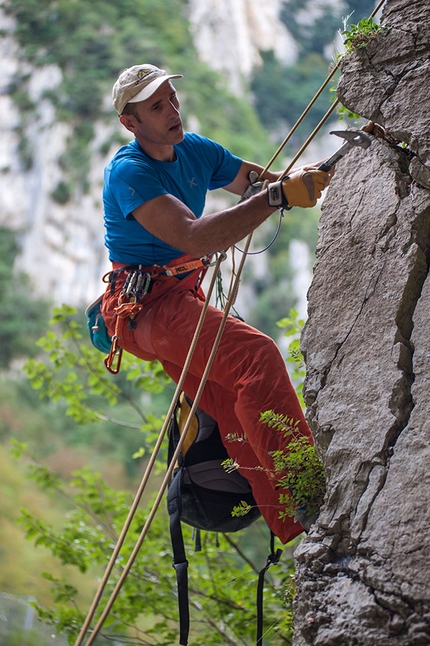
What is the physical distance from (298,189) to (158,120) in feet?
2.09

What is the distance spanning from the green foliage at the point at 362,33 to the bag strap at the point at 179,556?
55.1 inches

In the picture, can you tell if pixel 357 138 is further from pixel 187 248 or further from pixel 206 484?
pixel 206 484

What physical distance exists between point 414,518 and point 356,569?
189 mm

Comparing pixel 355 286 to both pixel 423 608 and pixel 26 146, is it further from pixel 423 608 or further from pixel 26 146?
pixel 26 146

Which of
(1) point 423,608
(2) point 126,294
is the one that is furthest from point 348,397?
(2) point 126,294

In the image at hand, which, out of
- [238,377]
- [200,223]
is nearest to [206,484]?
[238,377]

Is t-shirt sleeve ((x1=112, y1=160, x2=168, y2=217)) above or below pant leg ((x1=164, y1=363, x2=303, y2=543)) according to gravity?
above

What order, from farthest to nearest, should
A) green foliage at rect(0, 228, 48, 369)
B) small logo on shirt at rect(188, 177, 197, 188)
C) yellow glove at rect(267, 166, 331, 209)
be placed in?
green foliage at rect(0, 228, 48, 369)
small logo on shirt at rect(188, 177, 197, 188)
yellow glove at rect(267, 166, 331, 209)

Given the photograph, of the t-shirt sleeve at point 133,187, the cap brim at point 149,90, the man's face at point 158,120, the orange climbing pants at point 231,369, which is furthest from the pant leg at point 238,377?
the cap brim at point 149,90

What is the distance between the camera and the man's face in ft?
8.06

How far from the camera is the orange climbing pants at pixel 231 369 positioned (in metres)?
2.13

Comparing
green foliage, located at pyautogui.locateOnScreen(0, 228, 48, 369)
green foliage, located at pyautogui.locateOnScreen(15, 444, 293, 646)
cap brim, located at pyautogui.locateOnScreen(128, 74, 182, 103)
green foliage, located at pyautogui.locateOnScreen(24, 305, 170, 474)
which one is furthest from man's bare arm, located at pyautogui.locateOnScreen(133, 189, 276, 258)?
green foliage, located at pyautogui.locateOnScreen(0, 228, 48, 369)

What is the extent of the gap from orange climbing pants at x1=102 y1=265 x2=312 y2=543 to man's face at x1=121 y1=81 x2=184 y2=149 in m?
0.47

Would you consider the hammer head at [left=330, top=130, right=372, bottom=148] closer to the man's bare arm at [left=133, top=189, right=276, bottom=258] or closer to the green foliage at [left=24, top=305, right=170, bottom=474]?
the man's bare arm at [left=133, top=189, right=276, bottom=258]
